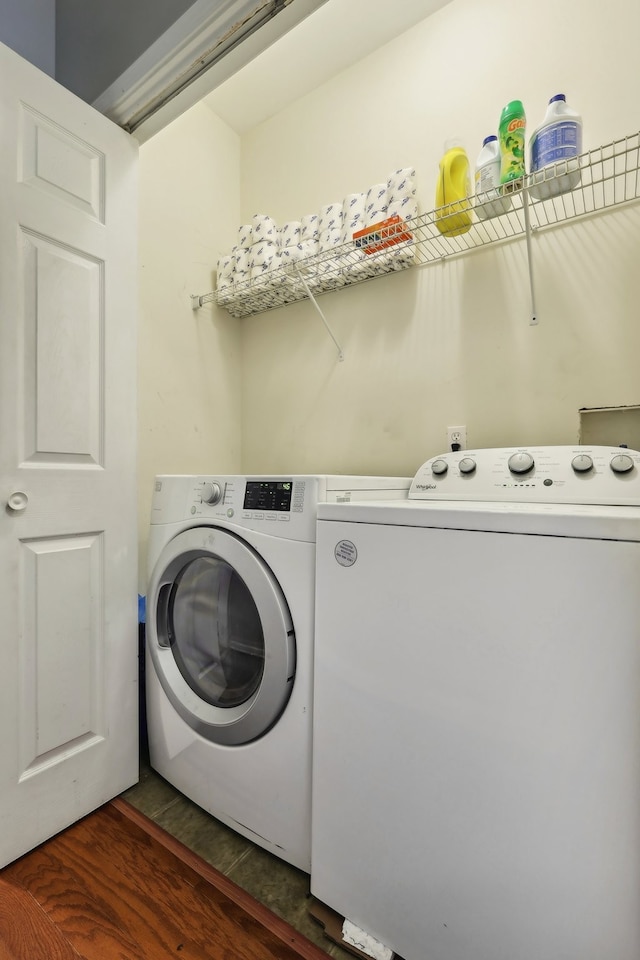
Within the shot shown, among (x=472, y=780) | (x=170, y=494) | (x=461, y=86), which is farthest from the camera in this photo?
(x=461, y=86)

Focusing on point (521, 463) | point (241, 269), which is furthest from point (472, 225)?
point (241, 269)

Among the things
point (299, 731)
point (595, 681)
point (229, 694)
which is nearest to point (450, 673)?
point (595, 681)

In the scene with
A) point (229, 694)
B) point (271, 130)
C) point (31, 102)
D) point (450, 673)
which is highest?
point (271, 130)

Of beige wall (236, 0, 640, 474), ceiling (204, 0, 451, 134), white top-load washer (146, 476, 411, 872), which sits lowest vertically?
white top-load washer (146, 476, 411, 872)

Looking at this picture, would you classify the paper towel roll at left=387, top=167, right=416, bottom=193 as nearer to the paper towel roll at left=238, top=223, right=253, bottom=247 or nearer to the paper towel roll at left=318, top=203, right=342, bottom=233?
the paper towel roll at left=318, top=203, right=342, bottom=233

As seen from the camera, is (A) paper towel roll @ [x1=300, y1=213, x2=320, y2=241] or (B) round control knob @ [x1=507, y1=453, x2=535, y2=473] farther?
(A) paper towel roll @ [x1=300, y1=213, x2=320, y2=241]

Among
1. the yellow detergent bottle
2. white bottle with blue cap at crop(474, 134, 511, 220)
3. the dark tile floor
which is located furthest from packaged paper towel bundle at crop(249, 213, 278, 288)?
the dark tile floor

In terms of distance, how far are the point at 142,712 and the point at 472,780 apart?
1234 mm

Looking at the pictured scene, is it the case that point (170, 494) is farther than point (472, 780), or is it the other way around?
point (170, 494)

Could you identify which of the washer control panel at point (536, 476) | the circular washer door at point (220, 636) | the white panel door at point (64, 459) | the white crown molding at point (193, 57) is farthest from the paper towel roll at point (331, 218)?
the circular washer door at point (220, 636)

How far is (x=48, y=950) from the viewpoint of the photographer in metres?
0.86

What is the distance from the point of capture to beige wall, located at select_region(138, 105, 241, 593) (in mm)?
1717

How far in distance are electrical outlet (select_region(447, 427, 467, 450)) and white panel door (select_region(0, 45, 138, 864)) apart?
106cm

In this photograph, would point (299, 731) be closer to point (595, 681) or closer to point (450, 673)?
point (450, 673)
